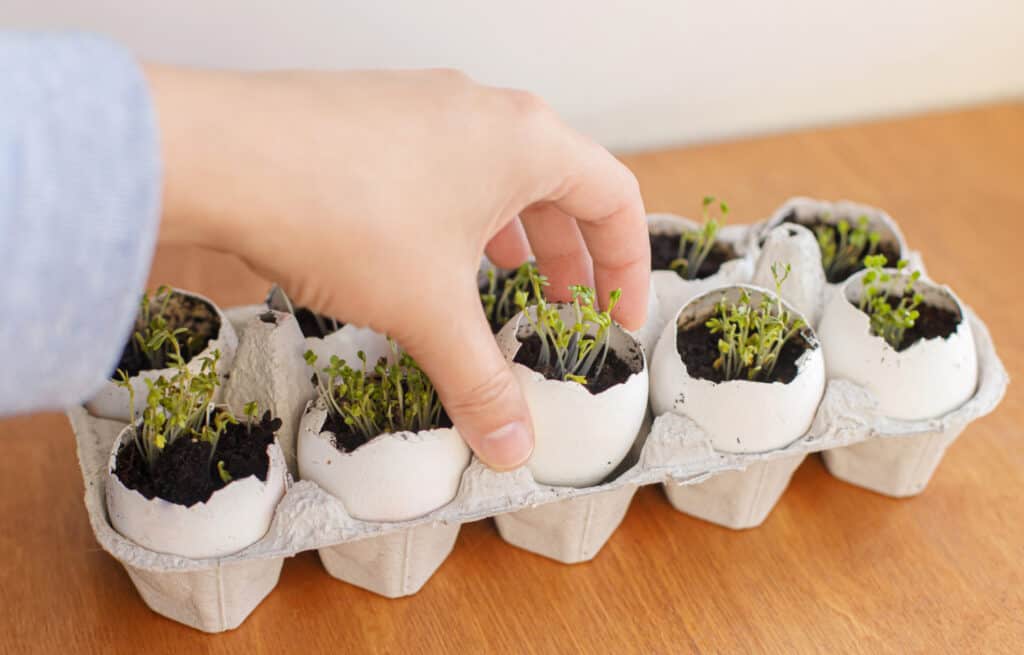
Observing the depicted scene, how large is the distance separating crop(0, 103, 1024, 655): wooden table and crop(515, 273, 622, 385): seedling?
0.15 m

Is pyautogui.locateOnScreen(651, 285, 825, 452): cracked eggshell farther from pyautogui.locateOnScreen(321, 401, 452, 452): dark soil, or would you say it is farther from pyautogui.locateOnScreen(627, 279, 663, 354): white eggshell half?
pyautogui.locateOnScreen(321, 401, 452, 452): dark soil

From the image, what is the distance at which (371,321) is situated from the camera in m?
0.61

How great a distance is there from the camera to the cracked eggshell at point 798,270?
93 centimetres

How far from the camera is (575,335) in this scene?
0.84 meters

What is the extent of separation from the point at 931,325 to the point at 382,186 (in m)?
0.53

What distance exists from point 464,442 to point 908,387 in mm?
351

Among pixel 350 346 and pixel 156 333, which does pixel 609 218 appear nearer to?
pixel 350 346

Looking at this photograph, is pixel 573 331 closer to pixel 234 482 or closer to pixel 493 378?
pixel 493 378

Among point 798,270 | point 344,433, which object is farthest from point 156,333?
point 798,270

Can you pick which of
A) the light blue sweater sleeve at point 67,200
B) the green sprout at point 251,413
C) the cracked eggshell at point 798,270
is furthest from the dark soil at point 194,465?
the cracked eggshell at point 798,270

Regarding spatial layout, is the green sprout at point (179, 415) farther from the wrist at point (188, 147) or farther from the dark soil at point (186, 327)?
the wrist at point (188, 147)

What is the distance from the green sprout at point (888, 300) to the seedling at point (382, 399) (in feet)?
1.17

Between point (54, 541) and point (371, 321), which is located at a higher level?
point (371, 321)

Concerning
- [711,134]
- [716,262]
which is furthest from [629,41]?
[716,262]
